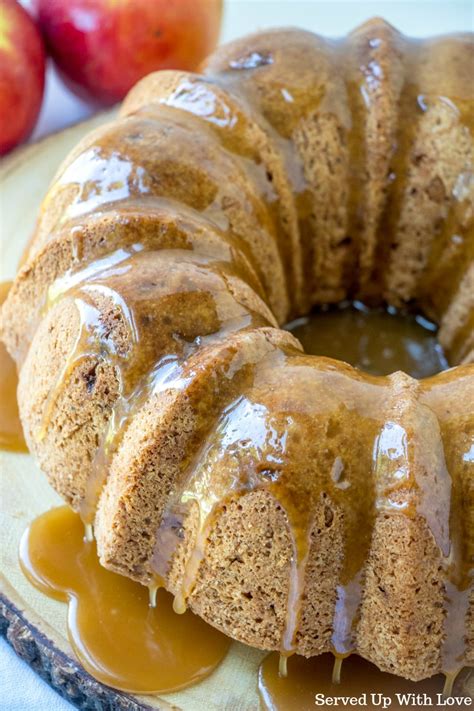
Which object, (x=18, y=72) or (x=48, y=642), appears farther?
(x=18, y=72)

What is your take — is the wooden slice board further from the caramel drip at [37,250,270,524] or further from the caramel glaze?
the caramel drip at [37,250,270,524]

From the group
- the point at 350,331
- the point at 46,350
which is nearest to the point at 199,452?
the point at 46,350

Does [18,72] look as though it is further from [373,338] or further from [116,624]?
[116,624]

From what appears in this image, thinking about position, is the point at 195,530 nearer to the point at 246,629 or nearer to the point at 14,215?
the point at 246,629

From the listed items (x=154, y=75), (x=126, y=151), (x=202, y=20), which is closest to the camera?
(x=126, y=151)

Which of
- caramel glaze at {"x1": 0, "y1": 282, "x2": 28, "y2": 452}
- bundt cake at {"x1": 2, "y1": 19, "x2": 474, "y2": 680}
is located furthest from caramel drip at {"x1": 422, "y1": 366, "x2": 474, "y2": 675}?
caramel glaze at {"x1": 0, "y1": 282, "x2": 28, "y2": 452}

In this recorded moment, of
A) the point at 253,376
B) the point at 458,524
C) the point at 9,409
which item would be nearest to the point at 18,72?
the point at 9,409

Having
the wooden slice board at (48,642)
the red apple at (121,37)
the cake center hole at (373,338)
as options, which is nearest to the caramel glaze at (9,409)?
the wooden slice board at (48,642)
